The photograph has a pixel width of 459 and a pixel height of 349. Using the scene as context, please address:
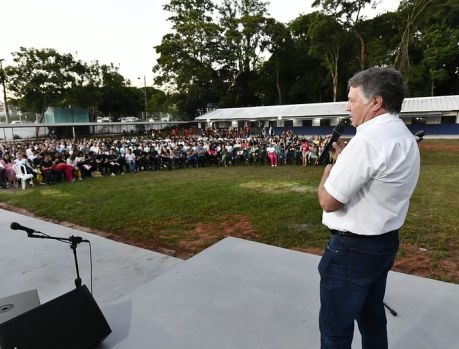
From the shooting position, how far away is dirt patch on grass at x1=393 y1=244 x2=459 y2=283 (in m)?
3.45

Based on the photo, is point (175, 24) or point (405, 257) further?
point (175, 24)

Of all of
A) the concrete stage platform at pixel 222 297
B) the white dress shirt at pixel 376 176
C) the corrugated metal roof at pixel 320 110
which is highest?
the corrugated metal roof at pixel 320 110

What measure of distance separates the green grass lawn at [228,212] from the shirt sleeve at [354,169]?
2.97 metres

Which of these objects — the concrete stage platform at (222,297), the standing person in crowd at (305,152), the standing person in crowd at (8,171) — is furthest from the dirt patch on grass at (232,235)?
the standing person in crowd at (305,152)

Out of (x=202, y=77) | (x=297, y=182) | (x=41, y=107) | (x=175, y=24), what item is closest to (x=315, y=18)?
(x=202, y=77)

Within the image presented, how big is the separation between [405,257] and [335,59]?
3494cm

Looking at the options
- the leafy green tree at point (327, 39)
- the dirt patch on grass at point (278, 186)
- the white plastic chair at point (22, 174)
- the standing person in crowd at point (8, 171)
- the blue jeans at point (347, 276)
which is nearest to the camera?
the blue jeans at point (347, 276)

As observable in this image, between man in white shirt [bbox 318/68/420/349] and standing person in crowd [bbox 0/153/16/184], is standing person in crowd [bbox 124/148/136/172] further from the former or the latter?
man in white shirt [bbox 318/68/420/349]

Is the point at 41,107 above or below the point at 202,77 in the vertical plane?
below

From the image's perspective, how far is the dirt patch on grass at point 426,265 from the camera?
3.45m

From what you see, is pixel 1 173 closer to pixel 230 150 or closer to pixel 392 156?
pixel 230 150

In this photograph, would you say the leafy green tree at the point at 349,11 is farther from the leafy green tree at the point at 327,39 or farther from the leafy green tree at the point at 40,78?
the leafy green tree at the point at 40,78

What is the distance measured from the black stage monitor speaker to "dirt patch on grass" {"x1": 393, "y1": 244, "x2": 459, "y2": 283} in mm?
3362

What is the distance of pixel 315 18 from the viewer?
103ft
